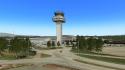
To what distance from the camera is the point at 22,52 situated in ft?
400

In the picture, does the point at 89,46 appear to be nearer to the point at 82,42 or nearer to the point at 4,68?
the point at 82,42

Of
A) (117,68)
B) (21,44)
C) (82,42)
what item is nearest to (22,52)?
(21,44)

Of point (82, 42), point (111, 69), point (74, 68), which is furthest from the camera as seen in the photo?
point (82, 42)

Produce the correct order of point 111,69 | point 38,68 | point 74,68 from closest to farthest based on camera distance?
point 111,69 < point 74,68 < point 38,68

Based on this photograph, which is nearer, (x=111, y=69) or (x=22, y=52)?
(x=111, y=69)

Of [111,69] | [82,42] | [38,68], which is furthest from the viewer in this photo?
[82,42]

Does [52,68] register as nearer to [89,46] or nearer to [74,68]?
[74,68]

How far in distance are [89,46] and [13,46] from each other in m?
53.7

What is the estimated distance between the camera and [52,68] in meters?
71.7

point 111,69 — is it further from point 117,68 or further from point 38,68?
point 38,68

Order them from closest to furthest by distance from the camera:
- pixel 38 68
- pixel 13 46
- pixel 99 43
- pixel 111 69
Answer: pixel 111 69
pixel 38 68
pixel 13 46
pixel 99 43

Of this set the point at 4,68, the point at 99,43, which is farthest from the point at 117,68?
the point at 99,43

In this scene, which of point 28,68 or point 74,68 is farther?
point 28,68

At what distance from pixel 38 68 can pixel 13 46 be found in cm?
5232
